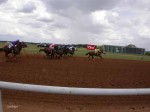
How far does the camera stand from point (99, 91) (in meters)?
3.38

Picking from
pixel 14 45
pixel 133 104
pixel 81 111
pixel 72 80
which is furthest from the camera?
pixel 14 45

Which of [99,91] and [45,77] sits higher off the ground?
[99,91]

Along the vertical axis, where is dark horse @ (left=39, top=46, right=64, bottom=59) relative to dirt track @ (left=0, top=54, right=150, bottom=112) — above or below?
above

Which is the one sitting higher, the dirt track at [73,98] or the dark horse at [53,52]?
the dark horse at [53,52]

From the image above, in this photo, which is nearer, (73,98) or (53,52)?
(73,98)

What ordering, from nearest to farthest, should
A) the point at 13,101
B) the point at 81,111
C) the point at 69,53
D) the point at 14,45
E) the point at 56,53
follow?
the point at 81,111, the point at 13,101, the point at 14,45, the point at 56,53, the point at 69,53

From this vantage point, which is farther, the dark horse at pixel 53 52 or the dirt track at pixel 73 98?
the dark horse at pixel 53 52

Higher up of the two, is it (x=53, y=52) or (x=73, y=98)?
(x=53, y=52)

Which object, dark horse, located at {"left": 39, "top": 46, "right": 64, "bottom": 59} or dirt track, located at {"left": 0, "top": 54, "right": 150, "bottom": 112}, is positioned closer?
dirt track, located at {"left": 0, "top": 54, "right": 150, "bottom": 112}

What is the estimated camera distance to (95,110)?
31.1 ft

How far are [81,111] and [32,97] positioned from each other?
2.61 metres

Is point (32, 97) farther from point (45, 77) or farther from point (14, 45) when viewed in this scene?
point (14, 45)

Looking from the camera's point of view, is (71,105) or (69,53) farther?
(69,53)

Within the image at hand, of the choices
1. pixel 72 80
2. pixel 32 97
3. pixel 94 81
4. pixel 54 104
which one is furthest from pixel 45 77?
pixel 54 104
